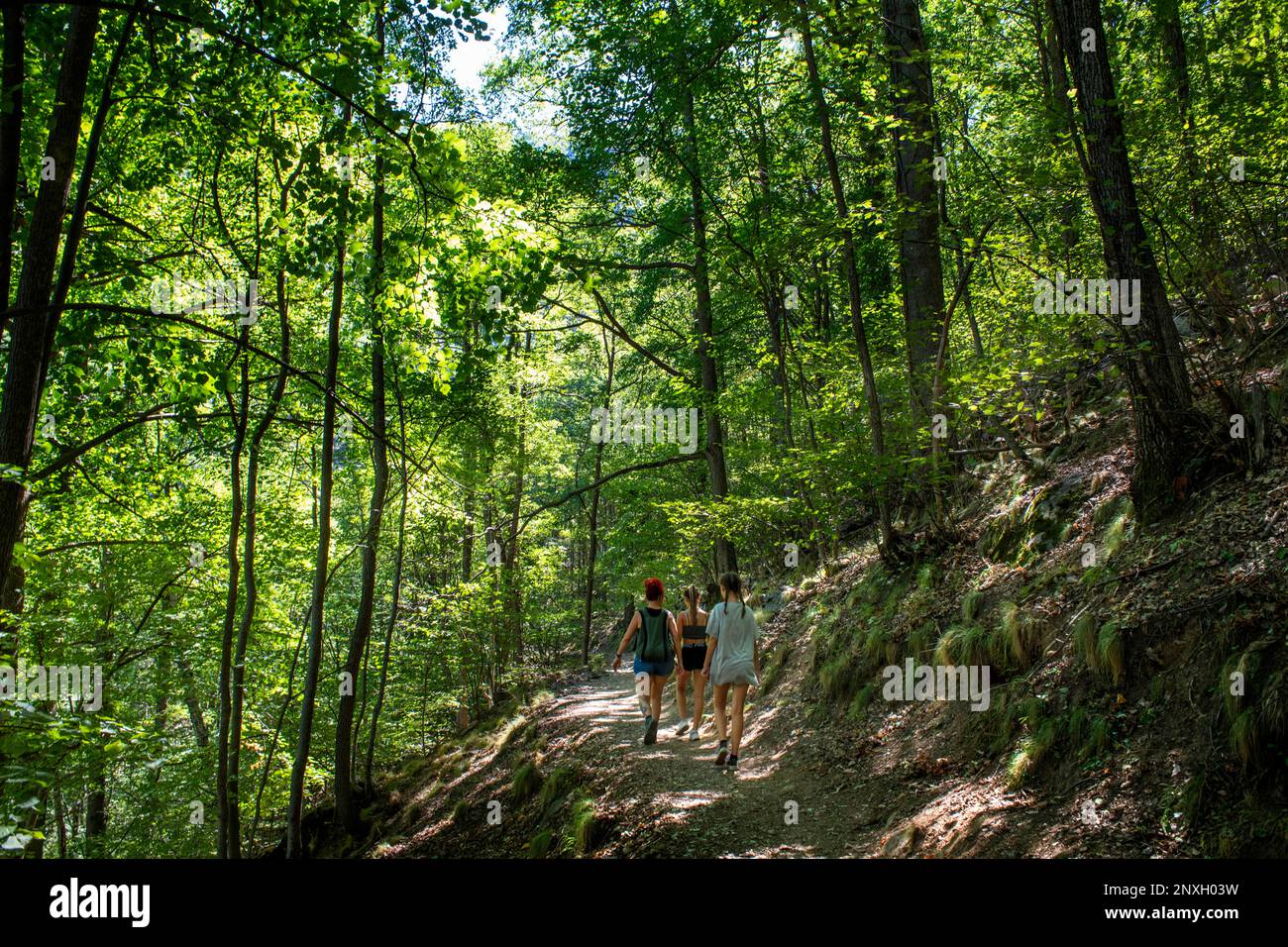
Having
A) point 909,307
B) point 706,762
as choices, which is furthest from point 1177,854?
point 909,307

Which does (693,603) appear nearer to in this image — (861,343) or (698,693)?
(698,693)

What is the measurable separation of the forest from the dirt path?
8cm

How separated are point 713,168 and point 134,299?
9604 millimetres

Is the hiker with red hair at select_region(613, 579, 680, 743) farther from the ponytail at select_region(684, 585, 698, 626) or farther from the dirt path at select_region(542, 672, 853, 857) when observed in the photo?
the dirt path at select_region(542, 672, 853, 857)

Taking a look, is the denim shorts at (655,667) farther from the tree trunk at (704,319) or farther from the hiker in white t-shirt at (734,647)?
the tree trunk at (704,319)

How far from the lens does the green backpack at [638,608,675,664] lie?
27.9 feet

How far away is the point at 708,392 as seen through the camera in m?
14.0

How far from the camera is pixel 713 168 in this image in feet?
45.4

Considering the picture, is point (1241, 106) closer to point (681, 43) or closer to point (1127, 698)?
point (1127, 698)

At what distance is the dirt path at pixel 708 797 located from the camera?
229 inches

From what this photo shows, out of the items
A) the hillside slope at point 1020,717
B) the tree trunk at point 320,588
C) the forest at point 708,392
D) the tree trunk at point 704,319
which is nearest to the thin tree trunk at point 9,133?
the forest at point 708,392

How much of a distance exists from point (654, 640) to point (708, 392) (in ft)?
21.4

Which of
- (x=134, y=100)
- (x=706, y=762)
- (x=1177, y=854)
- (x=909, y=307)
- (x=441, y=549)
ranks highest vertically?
(x=134, y=100)

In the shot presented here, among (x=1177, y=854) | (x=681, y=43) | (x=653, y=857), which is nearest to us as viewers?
(x=1177, y=854)
